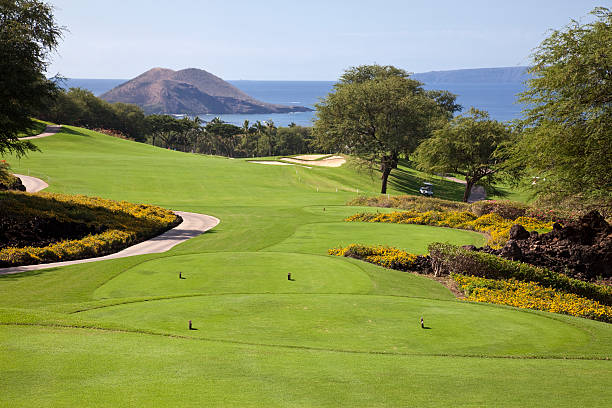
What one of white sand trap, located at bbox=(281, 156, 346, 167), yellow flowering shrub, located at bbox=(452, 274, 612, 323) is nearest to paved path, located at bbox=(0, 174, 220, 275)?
yellow flowering shrub, located at bbox=(452, 274, 612, 323)

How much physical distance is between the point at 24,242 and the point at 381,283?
18.7 m

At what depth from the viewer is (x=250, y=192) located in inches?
2047

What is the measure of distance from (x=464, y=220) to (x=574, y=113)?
1018cm

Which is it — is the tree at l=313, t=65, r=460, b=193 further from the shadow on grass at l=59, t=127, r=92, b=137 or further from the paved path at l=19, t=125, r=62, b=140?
the paved path at l=19, t=125, r=62, b=140

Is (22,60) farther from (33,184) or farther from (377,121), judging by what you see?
(377,121)

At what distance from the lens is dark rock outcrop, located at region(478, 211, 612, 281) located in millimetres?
20812

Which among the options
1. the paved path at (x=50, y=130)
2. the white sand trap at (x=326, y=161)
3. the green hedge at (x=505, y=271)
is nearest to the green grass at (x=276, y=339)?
the green hedge at (x=505, y=271)

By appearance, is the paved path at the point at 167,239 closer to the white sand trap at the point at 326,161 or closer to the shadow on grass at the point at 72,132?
the white sand trap at the point at 326,161

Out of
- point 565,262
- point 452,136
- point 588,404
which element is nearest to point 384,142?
point 452,136

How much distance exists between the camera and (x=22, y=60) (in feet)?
90.8

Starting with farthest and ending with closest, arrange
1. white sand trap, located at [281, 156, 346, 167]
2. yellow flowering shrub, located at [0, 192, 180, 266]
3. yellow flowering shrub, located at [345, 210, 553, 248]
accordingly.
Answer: white sand trap, located at [281, 156, 346, 167] → yellow flowering shrub, located at [345, 210, 553, 248] → yellow flowering shrub, located at [0, 192, 180, 266]

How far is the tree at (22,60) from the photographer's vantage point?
26734 mm

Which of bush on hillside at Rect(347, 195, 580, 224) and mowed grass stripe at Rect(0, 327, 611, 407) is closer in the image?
mowed grass stripe at Rect(0, 327, 611, 407)

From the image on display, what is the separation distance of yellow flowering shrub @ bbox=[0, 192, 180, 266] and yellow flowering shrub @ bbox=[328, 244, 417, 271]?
12.6 m
